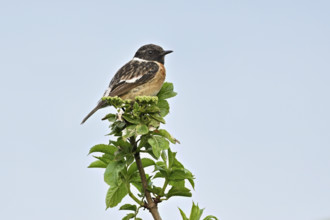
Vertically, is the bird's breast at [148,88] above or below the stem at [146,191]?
above

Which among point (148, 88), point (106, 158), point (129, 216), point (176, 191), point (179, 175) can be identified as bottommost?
point (129, 216)

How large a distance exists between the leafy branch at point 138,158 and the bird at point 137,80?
116 inches

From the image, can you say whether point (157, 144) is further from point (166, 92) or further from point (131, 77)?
point (131, 77)

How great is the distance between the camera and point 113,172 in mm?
3535

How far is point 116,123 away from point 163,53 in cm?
551

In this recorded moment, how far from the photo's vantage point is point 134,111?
3.59m

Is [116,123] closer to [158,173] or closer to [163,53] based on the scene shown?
[158,173]

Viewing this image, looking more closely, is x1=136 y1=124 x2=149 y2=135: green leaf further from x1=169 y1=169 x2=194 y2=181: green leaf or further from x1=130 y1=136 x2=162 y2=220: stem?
x1=169 y1=169 x2=194 y2=181: green leaf

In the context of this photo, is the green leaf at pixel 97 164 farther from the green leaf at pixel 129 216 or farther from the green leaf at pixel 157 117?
the green leaf at pixel 157 117

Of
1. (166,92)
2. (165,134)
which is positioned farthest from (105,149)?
(166,92)

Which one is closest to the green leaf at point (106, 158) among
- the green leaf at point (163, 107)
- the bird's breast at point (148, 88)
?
the green leaf at point (163, 107)

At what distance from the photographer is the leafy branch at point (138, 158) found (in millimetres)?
3494

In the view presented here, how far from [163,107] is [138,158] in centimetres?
106

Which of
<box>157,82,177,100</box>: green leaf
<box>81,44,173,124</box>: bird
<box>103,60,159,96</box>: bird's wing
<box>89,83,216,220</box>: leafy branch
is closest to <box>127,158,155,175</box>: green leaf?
<box>89,83,216,220</box>: leafy branch
